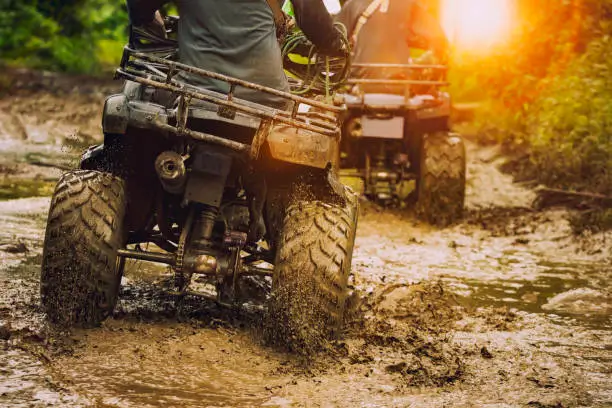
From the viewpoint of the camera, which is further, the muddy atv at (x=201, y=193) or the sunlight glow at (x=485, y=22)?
the sunlight glow at (x=485, y=22)

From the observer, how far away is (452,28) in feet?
37.2

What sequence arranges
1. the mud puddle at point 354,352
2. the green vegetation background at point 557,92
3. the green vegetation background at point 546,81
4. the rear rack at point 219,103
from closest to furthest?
the mud puddle at point 354,352 → the rear rack at point 219,103 → the green vegetation background at point 557,92 → the green vegetation background at point 546,81

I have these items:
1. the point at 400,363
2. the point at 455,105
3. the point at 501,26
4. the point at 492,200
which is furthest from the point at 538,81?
the point at 400,363

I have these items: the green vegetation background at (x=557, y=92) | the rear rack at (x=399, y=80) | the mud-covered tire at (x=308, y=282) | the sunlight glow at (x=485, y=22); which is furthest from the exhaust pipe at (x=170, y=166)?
the sunlight glow at (x=485, y=22)

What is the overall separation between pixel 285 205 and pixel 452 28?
6.23 m

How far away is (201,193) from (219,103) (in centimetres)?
51

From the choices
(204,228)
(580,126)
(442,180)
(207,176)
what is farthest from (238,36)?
(580,126)

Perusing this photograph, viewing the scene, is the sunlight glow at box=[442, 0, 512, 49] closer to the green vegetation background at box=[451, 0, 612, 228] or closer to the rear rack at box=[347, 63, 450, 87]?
the green vegetation background at box=[451, 0, 612, 228]

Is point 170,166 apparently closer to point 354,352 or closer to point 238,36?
point 238,36

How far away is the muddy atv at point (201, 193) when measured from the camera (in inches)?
Result: 200

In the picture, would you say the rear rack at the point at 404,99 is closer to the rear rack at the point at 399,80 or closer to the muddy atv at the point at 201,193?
the rear rack at the point at 399,80

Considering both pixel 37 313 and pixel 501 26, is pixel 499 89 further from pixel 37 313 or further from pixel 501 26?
pixel 37 313

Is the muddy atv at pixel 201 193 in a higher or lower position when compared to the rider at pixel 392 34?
lower

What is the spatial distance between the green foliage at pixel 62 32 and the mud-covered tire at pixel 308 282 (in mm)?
14322
